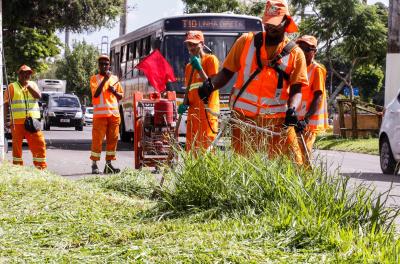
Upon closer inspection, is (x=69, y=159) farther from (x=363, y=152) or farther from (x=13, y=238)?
(x=13, y=238)

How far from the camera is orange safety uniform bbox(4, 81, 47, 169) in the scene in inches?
539

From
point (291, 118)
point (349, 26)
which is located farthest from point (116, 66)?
point (291, 118)

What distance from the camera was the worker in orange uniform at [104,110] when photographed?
14.2m

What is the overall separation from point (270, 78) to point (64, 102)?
125 ft

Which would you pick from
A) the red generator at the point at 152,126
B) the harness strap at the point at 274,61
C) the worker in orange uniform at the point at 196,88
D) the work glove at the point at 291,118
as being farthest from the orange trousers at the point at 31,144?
the work glove at the point at 291,118

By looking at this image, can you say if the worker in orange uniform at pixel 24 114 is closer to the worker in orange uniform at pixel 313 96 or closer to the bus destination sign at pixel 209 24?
the worker in orange uniform at pixel 313 96

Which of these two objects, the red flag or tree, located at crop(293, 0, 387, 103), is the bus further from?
tree, located at crop(293, 0, 387, 103)

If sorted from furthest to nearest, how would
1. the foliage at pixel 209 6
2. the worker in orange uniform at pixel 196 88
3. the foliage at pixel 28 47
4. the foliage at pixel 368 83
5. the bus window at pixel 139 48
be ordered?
the foliage at pixel 368 83 → the foliage at pixel 209 6 → the foliage at pixel 28 47 → the bus window at pixel 139 48 → the worker in orange uniform at pixel 196 88

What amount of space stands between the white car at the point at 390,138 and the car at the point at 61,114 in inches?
1177

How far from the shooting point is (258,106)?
7.80 meters

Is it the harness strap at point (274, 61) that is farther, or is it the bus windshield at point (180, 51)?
the bus windshield at point (180, 51)

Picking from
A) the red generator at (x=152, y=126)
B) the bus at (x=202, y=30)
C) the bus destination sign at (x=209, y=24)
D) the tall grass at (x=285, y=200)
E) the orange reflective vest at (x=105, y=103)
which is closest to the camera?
the tall grass at (x=285, y=200)

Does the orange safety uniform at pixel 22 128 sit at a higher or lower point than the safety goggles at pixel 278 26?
lower

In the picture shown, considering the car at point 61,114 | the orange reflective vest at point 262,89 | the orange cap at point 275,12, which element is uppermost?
the orange cap at point 275,12
